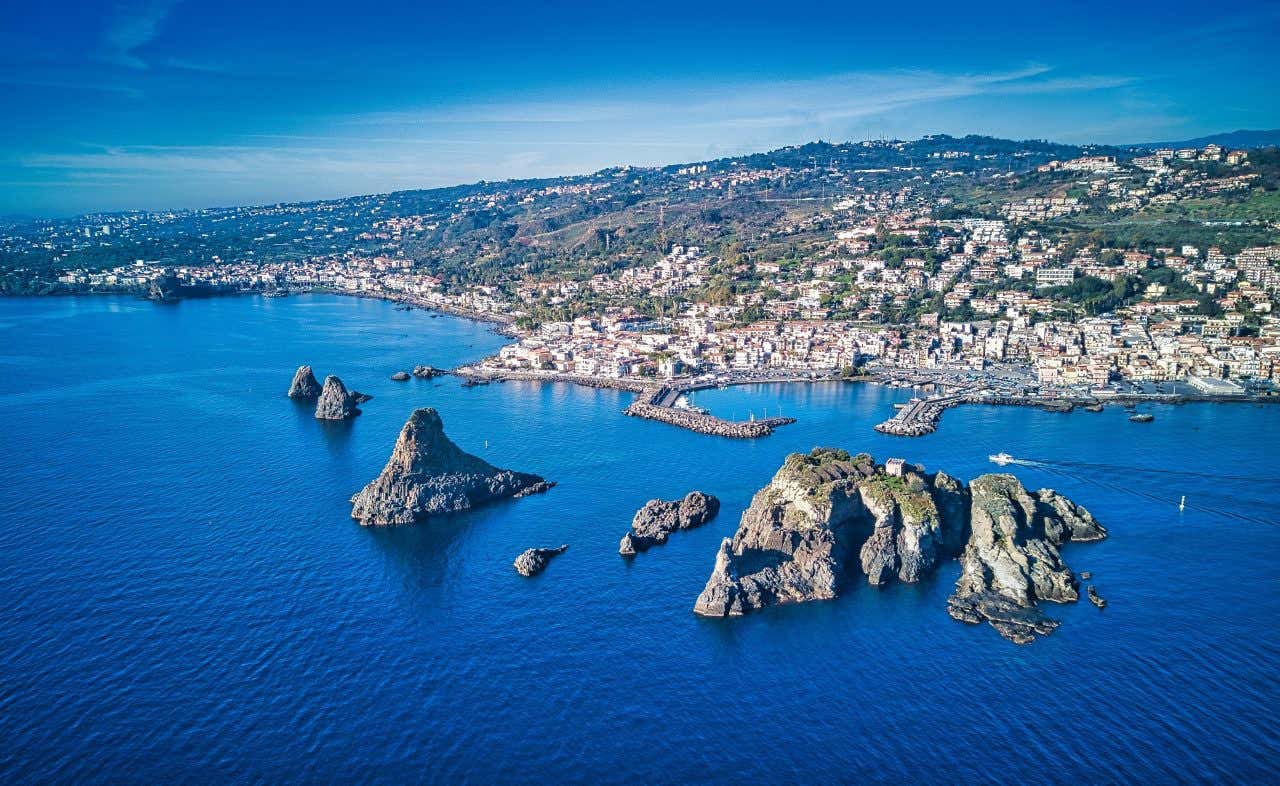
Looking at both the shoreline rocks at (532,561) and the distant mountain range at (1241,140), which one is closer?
the shoreline rocks at (532,561)

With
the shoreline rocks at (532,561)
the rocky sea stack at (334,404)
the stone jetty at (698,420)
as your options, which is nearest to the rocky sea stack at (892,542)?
the shoreline rocks at (532,561)

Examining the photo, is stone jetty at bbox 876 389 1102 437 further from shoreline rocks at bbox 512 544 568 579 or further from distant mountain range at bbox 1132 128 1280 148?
distant mountain range at bbox 1132 128 1280 148

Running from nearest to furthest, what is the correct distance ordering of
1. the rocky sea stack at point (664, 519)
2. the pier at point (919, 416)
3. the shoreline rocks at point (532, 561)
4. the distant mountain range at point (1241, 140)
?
the shoreline rocks at point (532, 561), the rocky sea stack at point (664, 519), the pier at point (919, 416), the distant mountain range at point (1241, 140)

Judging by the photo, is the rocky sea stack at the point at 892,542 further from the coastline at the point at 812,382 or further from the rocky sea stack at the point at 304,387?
the rocky sea stack at the point at 304,387

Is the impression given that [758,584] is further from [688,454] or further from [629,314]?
[629,314]

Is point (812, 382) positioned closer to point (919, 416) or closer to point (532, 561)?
point (919, 416)

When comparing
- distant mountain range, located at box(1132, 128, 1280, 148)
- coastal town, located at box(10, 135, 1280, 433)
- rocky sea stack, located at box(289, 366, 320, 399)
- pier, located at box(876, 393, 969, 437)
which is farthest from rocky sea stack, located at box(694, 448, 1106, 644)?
distant mountain range, located at box(1132, 128, 1280, 148)

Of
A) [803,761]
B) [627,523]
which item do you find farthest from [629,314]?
[803,761]

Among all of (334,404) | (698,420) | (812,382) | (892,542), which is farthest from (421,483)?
(812,382)
